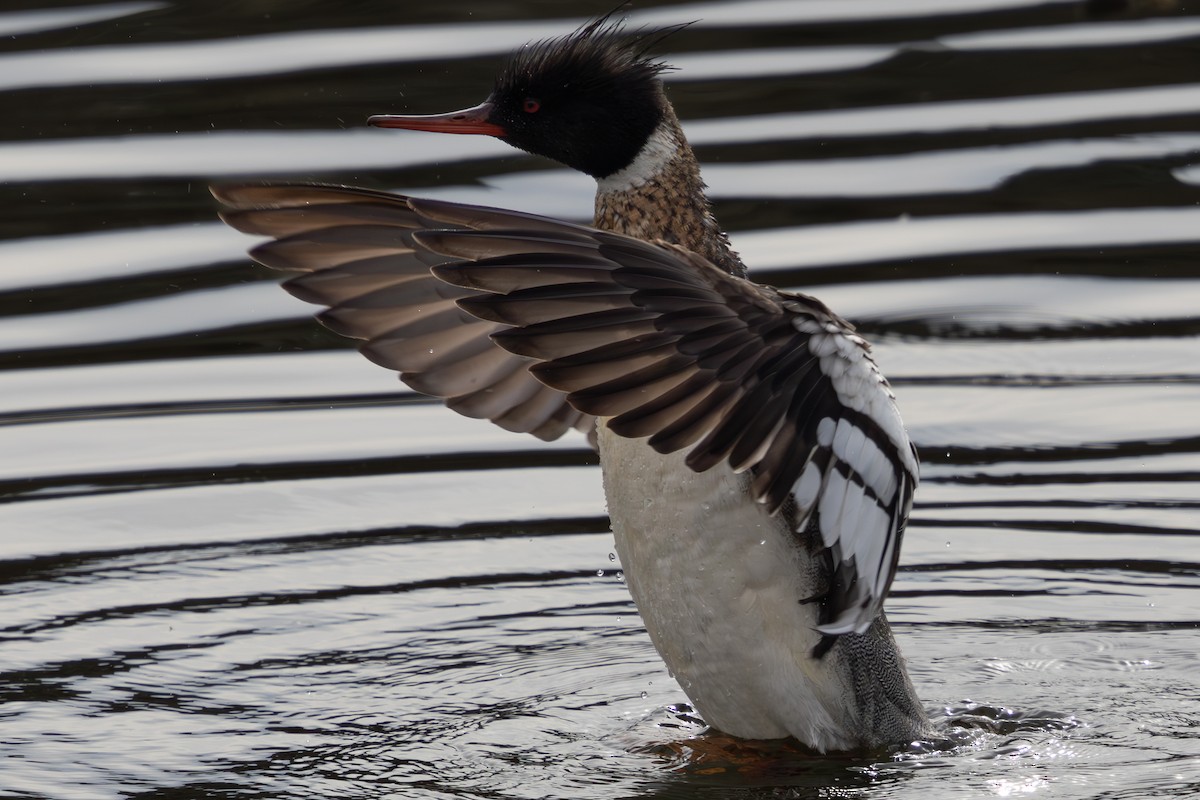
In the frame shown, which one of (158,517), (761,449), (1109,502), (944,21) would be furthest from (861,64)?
(761,449)

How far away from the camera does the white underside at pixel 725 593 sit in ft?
17.9

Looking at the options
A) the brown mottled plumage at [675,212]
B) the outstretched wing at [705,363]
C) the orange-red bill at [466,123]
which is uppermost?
the orange-red bill at [466,123]

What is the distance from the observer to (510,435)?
827 cm

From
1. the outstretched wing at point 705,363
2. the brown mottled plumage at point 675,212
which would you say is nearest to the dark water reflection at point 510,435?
the outstretched wing at point 705,363

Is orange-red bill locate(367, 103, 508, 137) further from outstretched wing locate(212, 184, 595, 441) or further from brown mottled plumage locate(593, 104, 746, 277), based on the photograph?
outstretched wing locate(212, 184, 595, 441)

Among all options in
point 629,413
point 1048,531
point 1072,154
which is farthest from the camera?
point 1072,154

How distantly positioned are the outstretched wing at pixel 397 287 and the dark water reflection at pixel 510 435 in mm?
778

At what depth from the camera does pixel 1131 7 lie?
38.0ft

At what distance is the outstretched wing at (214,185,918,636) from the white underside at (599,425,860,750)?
12cm

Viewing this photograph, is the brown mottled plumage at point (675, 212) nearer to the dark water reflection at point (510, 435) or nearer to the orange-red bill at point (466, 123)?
the orange-red bill at point (466, 123)

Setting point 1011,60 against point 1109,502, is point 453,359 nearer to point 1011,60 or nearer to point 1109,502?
point 1109,502

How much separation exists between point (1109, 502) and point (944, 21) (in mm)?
4754

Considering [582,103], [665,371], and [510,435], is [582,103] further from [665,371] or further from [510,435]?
[510,435]

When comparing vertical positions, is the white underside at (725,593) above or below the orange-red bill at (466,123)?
below
